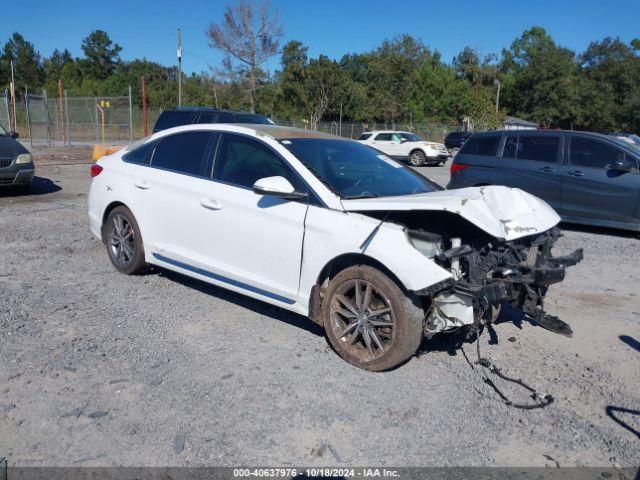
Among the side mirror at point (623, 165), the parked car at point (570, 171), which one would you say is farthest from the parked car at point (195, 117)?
the side mirror at point (623, 165)

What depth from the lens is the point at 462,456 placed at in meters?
3.13

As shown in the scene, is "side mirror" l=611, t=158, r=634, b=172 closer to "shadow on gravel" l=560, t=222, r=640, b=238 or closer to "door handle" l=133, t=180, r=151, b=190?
"shadow on gravel" l=560, t=222, r=640, b=238

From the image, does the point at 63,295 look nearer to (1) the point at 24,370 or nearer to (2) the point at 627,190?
(1) the point at 24,370

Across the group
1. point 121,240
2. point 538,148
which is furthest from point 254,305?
point 538,148

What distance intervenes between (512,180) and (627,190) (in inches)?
70.4

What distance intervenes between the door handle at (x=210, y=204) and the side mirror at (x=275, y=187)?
645mm

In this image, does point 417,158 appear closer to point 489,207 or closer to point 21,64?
→ point 489,207

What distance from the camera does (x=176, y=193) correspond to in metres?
5.30

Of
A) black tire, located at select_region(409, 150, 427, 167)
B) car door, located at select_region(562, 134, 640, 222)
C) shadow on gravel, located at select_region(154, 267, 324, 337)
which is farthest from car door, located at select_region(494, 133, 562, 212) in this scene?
black tire, located at select_region(409, 150, 427, 167)

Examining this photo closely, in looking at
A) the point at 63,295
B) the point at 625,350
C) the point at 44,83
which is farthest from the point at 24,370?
the point at 44,83

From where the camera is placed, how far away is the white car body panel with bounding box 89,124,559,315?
3.89 metres

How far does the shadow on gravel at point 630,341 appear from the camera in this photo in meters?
4.69

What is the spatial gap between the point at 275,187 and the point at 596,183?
673 centimetres

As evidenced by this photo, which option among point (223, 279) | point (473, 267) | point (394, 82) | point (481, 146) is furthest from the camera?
point (394, 82)
